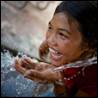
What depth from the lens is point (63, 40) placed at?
1019 mm

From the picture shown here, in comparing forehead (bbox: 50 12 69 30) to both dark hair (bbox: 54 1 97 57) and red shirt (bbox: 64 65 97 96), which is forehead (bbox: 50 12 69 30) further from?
red shirt (bbox: 64 65 97 96)

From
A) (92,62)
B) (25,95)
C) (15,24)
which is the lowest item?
(25,95)

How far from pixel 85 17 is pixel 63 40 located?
0.08 meters

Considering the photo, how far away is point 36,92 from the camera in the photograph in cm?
114

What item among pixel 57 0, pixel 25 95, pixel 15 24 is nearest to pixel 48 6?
pixel 57 0

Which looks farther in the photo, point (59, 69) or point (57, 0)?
point (57, 0)

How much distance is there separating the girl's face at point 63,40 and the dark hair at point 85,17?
0.01 meters

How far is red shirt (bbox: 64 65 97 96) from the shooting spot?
1.02 m

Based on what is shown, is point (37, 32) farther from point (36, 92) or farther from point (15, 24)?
point (36, 92)

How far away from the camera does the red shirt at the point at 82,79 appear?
40.1 inches

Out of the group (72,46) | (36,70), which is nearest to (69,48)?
(72,46)

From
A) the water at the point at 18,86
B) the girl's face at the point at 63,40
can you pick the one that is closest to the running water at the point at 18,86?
the water at the point at 18,86

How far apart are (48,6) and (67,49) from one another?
0.62 meters

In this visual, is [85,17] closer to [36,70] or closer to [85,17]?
[85,17]
